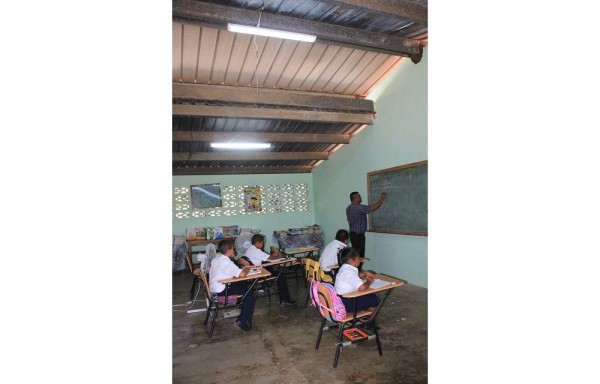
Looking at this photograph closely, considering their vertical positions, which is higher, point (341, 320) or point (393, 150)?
point (393, 150)

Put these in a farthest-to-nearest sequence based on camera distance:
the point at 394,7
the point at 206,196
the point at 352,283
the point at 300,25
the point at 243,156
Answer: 1. the point at 206,196
2. the point at 243,156
3. the point at 300,25
4. the point at 394,7
5. the point at 352,283

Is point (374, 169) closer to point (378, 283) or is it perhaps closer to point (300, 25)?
point (300, 25)

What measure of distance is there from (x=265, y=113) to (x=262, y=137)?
1076 mm

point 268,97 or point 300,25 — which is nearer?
point 300,25

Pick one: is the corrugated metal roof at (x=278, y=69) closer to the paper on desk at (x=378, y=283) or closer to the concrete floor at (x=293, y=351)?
the paper on desk at (x=378, y=283)

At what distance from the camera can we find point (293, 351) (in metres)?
3.29

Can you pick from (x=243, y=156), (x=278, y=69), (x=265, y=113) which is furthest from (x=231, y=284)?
(x=243, y=156)

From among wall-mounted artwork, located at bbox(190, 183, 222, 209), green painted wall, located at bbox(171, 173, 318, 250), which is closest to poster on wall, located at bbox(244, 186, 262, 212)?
green painted wall, located at bbox(171, 173, 318, 250)

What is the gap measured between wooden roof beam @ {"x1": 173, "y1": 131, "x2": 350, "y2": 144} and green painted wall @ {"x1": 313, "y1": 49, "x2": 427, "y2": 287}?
461 mm
